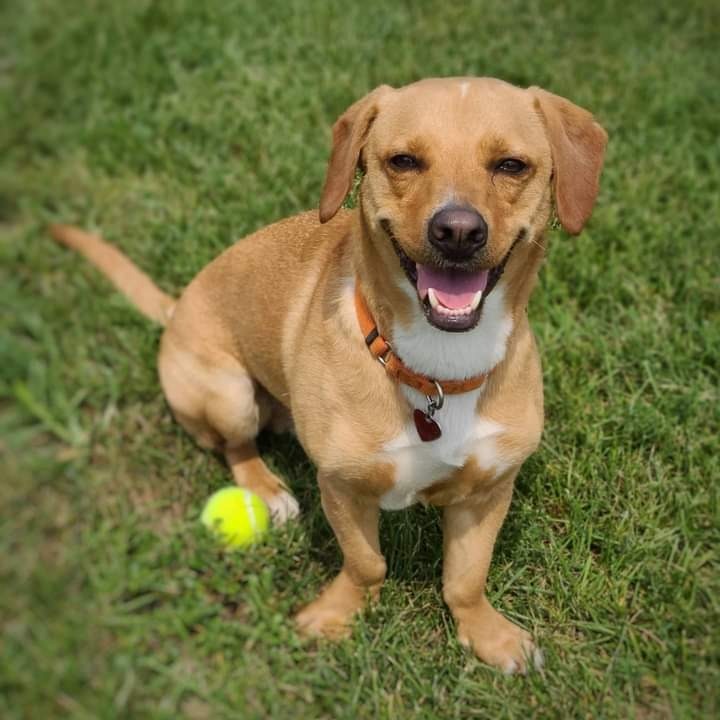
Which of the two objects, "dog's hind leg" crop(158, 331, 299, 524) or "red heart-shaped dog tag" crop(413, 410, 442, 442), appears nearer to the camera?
"red heart-shaped dog tag" crop(413, 410, 442, 442)

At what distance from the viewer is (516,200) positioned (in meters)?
2.75

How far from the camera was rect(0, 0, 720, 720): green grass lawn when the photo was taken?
3281 millimetres

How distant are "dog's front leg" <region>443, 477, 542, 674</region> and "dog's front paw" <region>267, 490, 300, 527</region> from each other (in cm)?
78

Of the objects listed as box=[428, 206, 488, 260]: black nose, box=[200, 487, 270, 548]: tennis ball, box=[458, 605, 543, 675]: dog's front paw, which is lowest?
box=[458, 605, 543, 675]: dog's front paw

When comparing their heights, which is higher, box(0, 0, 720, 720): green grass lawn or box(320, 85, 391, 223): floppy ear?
box(320, 85, 391, 223): floppy ear

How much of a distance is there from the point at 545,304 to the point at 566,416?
712 mm

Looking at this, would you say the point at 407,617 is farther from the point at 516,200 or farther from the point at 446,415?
the point at 516,200

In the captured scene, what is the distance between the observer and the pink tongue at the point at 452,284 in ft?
8.98

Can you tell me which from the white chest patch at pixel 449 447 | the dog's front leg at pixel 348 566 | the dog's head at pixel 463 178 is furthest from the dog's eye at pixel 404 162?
the dog's front leg at pixel 348 566

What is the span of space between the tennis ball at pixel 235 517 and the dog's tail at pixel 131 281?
43.3 inches

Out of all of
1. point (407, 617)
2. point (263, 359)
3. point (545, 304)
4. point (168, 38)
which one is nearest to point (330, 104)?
point (168, 38)

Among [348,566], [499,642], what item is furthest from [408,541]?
[499,642]

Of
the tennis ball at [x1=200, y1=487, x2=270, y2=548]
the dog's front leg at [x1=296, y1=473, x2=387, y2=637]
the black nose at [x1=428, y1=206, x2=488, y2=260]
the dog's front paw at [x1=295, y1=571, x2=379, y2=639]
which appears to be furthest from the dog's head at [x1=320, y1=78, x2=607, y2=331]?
the tennis ball at [x1=200, y1=487, x2=270, y2=548]

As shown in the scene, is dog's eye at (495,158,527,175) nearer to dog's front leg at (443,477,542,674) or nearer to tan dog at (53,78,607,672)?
tan dog at (53,78,607,672)
